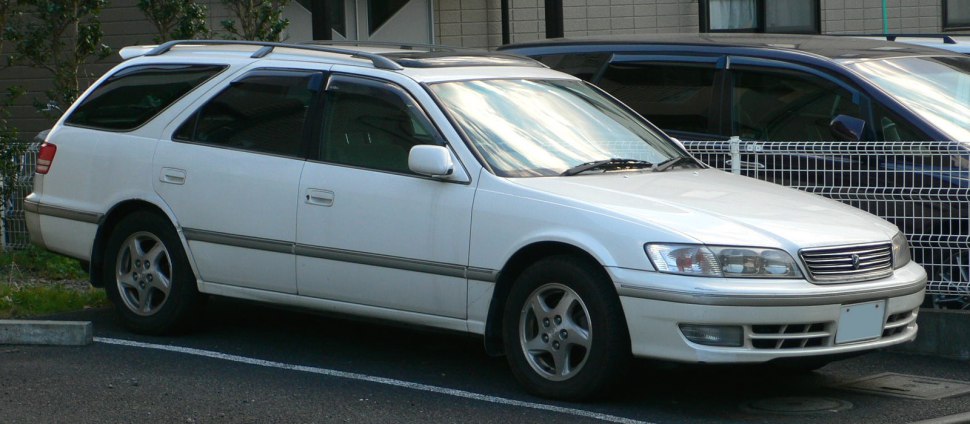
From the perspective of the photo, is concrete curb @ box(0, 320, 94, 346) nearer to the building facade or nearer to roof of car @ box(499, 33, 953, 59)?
roof of car @ box(499, 33, 953, 59)

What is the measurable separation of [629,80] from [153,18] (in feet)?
16.9

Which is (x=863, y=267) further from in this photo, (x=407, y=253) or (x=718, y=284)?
(x=407, y=253)

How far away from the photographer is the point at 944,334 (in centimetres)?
721

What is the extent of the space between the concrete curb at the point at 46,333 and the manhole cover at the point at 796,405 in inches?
138

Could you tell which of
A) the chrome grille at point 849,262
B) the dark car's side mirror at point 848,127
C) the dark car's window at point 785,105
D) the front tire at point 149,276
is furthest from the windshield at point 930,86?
the front tire at point 149,276

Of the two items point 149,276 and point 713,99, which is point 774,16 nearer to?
point 713,99

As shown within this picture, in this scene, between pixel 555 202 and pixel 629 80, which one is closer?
pixel 555 202

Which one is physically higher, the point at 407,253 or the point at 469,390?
the point at 407,253

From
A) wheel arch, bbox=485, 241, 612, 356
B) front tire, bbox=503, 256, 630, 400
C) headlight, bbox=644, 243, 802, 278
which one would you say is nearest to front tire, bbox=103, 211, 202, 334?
wheel arch, bbox=485, 241, 612, 356

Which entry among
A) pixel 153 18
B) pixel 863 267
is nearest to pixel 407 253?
pixel 863 267

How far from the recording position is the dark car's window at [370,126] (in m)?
6.57

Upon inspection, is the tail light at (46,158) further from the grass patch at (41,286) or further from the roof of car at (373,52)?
the grass patch at (41,286)

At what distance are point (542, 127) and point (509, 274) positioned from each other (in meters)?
0.91

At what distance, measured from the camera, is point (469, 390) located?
6.33 m
